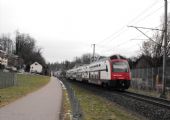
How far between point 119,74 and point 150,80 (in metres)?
9.29

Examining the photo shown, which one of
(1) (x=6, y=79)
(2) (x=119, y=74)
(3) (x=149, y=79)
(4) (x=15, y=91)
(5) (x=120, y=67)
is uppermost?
(5) (x=120, y=67)

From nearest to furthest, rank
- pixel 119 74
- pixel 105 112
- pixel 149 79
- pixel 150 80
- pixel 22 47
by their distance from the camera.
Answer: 1. pixel 105 112
2. pixel 119 74
3. pixel 150 80
4. pixel 149 79
5. pixel 22 47

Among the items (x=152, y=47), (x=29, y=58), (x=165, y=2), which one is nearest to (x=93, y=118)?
(x=165, y=2)

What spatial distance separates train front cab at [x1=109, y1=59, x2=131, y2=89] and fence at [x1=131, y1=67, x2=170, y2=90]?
388 cm

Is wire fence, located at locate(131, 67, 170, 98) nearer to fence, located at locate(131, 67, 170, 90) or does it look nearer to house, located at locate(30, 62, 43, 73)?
fence, located at locate(131, 67, 170, 90)

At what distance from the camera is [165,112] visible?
700 inches

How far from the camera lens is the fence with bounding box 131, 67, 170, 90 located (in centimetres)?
4194

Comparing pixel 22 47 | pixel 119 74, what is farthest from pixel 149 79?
pixel 22 47

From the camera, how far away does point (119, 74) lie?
37.2 meters

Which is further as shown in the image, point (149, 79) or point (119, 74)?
point (149, 79)

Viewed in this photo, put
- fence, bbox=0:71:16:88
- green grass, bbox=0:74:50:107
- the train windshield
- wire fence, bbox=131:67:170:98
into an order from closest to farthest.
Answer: green grass, bbox=0:74:50:107 → fence, bbox=0:71:16:88 → the train windshield → wire fence, bbox=131:67:170:98

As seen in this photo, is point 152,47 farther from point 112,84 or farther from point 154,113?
point 154,113

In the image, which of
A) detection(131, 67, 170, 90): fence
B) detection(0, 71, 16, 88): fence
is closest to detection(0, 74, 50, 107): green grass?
detection(0, 71, 16, 88): fence

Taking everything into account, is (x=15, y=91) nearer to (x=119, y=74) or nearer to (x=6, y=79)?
(x=6, y=79)
